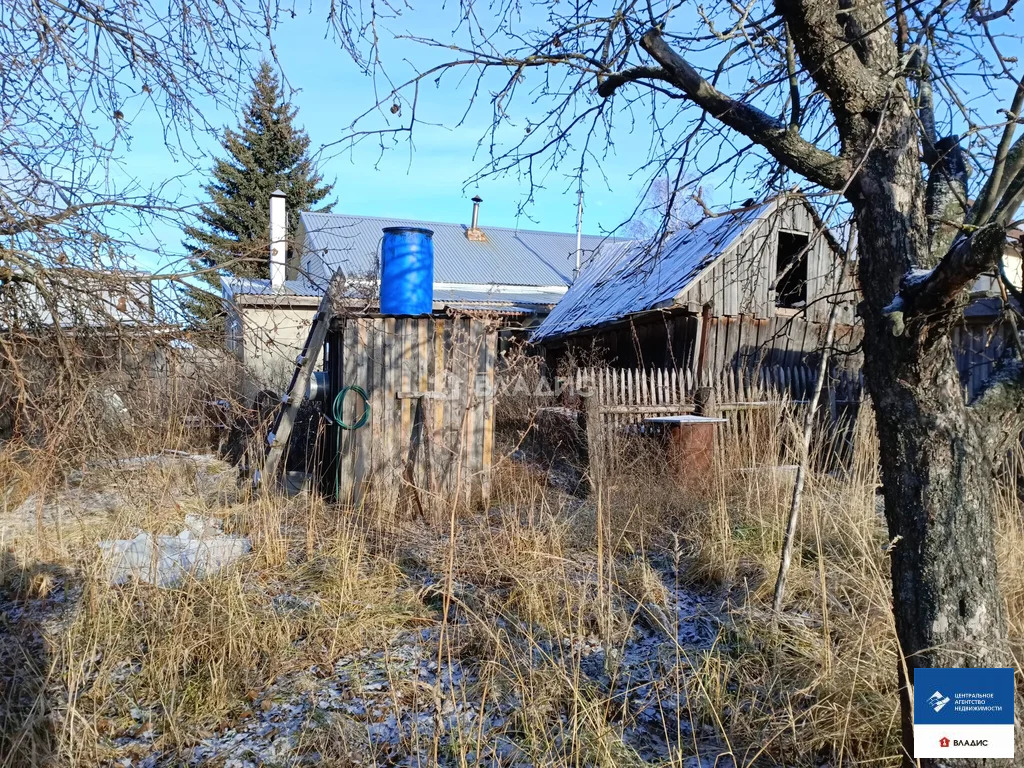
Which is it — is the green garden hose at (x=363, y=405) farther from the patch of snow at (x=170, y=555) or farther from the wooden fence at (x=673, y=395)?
the wooden fence at (x=673, y=395)

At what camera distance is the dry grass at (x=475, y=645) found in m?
2.62

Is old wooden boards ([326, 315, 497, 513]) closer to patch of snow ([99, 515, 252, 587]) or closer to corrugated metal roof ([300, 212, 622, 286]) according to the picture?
patch of snow ([99, 515, 252, 587])

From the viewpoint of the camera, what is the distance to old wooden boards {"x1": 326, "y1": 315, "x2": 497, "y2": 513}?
6012mm

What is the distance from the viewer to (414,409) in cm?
626

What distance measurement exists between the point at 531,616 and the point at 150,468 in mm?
3886

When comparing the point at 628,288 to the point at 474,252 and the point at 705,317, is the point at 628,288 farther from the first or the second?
the point at 474,252

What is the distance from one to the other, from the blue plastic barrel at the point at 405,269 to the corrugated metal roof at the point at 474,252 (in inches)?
520

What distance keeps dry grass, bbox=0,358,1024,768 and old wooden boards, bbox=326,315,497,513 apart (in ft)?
3.24

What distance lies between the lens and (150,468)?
562cm

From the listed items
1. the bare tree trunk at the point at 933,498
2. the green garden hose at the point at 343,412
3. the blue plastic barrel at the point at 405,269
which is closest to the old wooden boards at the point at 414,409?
the green garden hose at the point at 343,412

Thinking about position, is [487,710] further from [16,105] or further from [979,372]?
[979,372]

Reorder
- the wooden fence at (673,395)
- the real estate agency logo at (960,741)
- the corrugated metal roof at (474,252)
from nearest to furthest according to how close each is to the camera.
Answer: the real estate agency logo at (960,741) → the wooden fence at (673,395) → the corrugated metal roof at (474,252)

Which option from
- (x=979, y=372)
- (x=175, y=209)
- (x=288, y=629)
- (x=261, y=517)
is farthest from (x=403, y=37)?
(x=979, y=372)

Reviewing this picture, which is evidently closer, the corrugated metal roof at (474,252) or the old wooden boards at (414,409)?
the old wooden boards at (414,409)
